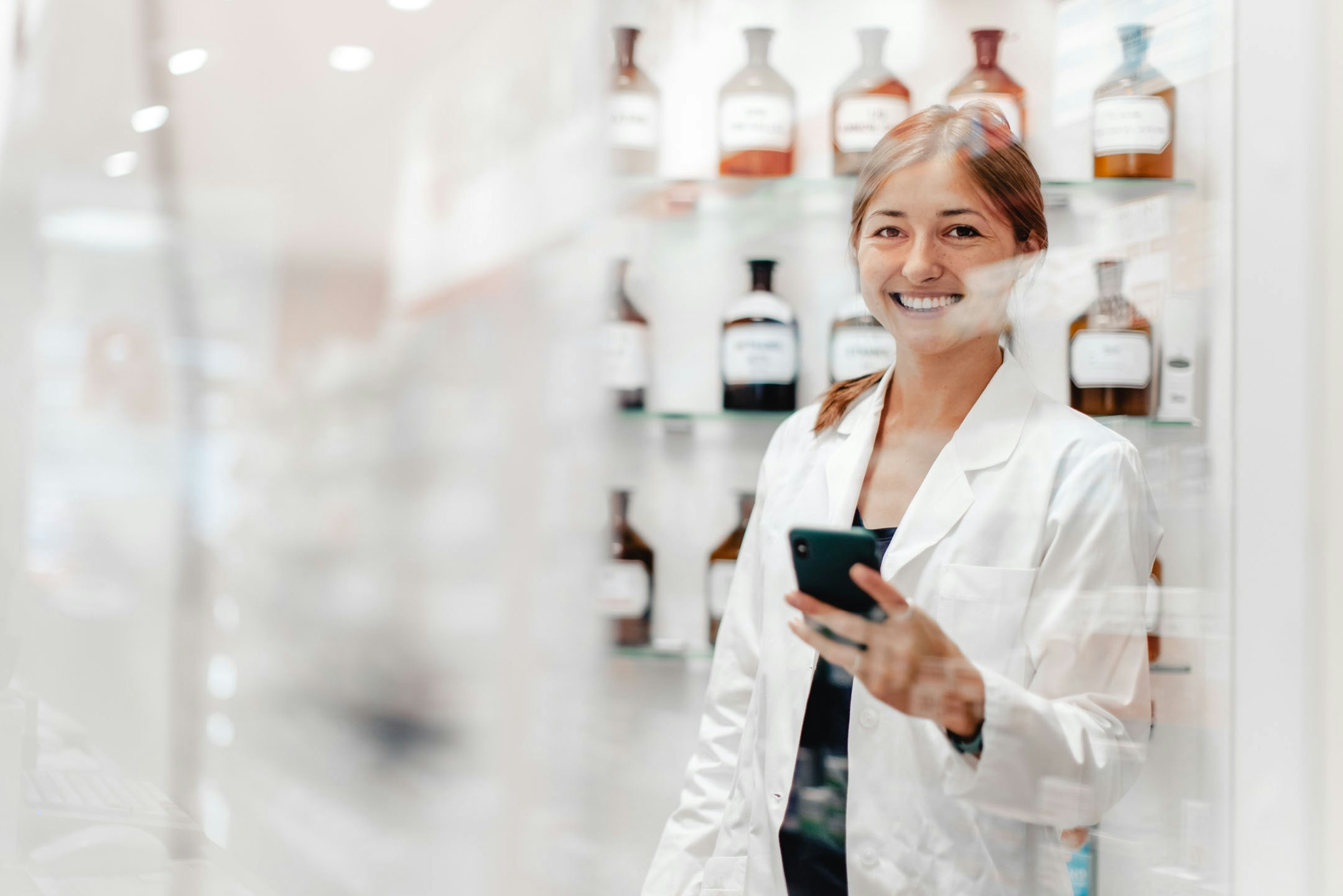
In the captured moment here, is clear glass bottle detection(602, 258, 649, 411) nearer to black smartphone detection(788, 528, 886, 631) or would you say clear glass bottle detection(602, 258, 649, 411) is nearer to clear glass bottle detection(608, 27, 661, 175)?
clear glass bottle detection(608, 27, 661, 175)

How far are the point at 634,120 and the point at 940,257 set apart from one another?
1.31 feet

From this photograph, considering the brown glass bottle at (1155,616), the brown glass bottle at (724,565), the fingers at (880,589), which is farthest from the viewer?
the brown glass bottle at (724,565)

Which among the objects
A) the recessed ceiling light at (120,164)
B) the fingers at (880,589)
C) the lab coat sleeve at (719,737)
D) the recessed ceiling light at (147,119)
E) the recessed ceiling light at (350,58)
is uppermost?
the recessed ceiling light at (350,58)

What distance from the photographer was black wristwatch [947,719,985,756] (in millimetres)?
743

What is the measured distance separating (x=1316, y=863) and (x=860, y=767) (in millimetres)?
452

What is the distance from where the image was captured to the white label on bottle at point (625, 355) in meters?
1.01

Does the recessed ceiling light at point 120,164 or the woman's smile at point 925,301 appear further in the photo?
the recessed ceiling light at point 120,164

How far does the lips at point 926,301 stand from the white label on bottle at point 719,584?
0.32 metres

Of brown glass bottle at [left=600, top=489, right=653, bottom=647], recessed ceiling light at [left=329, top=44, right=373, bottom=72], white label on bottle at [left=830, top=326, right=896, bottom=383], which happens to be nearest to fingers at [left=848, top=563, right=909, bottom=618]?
white label on bottle at [left=830, top=326, right=896, bottom=383]

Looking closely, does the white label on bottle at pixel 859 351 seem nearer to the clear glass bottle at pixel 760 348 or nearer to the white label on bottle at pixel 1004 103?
the clear glass bottle at pixel 760 348

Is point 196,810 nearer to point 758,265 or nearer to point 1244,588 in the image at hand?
point 758,265

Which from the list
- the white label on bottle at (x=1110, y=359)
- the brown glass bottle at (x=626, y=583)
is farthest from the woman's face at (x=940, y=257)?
the brown glass bottle at (x=626, y=583)

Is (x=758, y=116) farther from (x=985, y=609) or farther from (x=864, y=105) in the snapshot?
(x=985, y=609)

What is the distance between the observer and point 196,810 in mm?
865
